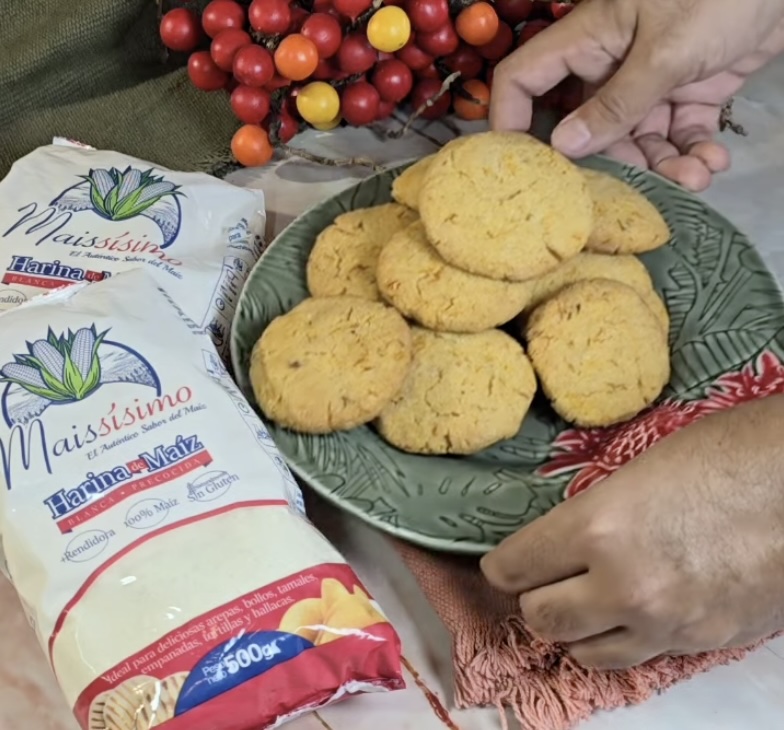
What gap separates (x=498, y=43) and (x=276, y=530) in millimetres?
778

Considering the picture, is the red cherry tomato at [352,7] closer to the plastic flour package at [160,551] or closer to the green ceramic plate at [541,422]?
the green ceramic plate at [541,422]

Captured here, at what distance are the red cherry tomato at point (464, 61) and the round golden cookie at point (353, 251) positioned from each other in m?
0.36

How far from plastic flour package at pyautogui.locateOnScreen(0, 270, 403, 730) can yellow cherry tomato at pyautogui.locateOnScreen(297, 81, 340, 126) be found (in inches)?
19.7

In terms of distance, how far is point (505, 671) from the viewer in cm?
73

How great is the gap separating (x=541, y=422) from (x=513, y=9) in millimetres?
604

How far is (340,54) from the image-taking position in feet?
3.71

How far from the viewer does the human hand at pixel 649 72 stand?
1.05 metres

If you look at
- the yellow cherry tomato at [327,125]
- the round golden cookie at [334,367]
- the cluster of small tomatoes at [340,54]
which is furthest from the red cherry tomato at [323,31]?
the round golden cookie at [334,367]

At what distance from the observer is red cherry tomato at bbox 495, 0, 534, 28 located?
46.3 inches

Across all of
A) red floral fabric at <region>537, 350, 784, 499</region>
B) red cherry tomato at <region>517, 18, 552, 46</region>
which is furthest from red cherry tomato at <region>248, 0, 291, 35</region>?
red floral fabric at <region>537, 350, 784, 499</region>

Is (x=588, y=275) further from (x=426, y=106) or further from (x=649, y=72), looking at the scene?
(x=426, y=106)

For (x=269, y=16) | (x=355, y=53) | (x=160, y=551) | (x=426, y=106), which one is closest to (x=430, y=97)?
(x=426, y=106)

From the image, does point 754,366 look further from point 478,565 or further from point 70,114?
point 70,114

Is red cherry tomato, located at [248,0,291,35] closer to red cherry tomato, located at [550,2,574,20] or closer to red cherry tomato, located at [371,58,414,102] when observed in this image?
red cherry tomato, located at [371,58,414,102]
